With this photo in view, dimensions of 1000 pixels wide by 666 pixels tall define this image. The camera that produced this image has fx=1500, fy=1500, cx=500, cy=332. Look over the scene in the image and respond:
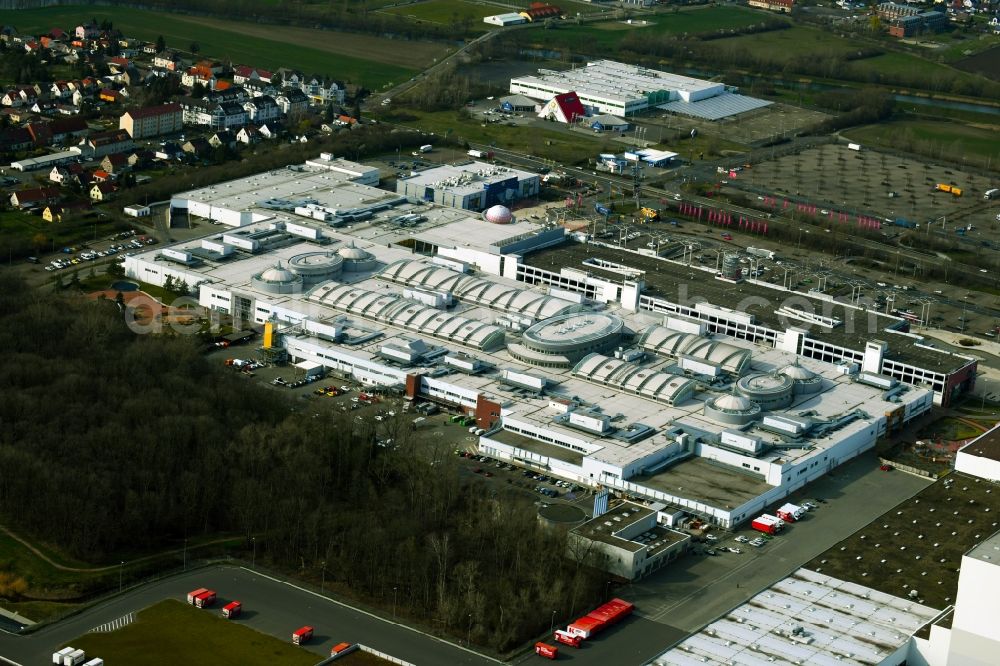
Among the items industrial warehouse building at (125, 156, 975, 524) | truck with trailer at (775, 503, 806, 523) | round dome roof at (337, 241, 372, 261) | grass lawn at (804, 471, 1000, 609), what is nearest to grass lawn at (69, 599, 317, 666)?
industrial warehouse building at (125, 156, 975, 524)

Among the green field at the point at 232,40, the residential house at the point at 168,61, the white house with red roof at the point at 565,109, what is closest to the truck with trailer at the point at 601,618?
the white house with red roof at the point at 565,109

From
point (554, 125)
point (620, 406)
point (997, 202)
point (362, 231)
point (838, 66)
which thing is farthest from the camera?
point (838, 66)

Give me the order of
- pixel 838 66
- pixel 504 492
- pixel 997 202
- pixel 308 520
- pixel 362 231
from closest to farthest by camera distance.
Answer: pixel 308 520 → pixel 504 492 → pixel 362 231 → pixel 997 202 → pixel 838 66

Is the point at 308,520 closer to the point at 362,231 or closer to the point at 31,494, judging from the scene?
the point at 31,494

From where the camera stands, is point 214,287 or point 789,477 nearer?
point 789,477

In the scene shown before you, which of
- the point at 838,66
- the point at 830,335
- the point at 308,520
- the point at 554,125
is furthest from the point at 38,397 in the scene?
the point at 838,66

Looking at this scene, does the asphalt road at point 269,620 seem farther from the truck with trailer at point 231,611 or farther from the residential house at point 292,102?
the residential house at point 292,102
